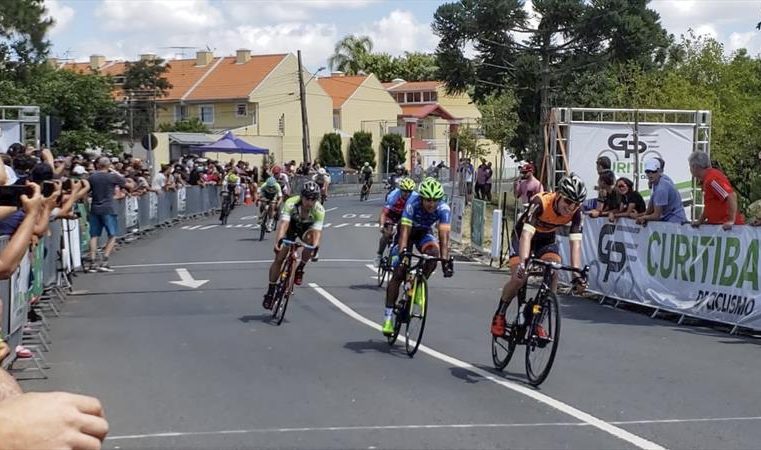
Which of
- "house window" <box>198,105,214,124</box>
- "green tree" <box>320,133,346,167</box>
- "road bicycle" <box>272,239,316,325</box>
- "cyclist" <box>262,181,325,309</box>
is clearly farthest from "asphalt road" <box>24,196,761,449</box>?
"house window" <box>198,105,214,124</box>

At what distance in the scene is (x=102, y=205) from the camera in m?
18.8

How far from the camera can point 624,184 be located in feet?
51.4

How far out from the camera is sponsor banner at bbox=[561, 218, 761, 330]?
41.0ft

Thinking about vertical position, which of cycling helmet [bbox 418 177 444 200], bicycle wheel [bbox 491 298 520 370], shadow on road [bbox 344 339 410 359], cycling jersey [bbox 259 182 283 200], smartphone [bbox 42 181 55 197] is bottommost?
shadow on road [bbox 344 339 410 359]

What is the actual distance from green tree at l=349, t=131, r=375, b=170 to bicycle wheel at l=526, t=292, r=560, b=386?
237ft

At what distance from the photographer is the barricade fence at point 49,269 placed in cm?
956

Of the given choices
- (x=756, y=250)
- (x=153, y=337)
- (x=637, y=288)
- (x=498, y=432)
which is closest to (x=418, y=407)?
(x=498, y=432)

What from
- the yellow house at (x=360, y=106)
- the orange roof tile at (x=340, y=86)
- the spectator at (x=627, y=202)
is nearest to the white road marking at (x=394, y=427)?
the spectator at (x=627, y=202)

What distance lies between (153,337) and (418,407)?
15.1 feet

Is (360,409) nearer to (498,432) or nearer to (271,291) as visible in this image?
(498,432)

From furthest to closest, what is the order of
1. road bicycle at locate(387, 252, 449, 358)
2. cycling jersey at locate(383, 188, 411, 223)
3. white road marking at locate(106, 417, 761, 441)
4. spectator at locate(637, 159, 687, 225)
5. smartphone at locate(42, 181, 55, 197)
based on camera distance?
cycling jersey at locate(383, 188, 411, 223) → spectator at locate(637, 159, 687, 225) → road bicycle at locate(387, 252, 449, 358) → white road marking at locate(106, 417, 761, 441) → smartphone at locate(42, 181, 55, 197)

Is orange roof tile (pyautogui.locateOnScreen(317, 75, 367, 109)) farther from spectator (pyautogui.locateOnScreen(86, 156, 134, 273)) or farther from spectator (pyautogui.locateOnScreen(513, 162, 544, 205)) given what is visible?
spectator (pyautogui.locateOnScreen(86, 156, 134, 273))

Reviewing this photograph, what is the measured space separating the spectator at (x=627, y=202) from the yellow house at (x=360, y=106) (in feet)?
239

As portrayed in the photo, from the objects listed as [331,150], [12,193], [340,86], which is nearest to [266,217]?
[12,193]
